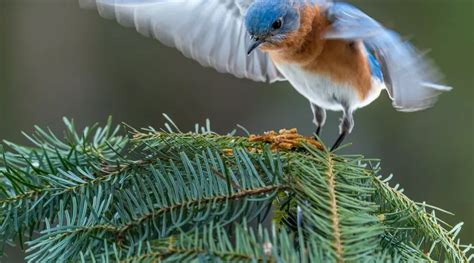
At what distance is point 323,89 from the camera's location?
2189 mm

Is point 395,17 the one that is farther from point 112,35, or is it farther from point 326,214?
point 326,214

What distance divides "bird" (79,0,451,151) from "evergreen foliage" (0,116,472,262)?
64 centimetres

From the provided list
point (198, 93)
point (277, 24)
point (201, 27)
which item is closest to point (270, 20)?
point (277, 24)

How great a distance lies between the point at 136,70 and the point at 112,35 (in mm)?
288

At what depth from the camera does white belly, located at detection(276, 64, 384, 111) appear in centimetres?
218

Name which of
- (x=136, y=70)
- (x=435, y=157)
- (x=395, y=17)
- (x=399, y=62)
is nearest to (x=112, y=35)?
(x=136, y=70)

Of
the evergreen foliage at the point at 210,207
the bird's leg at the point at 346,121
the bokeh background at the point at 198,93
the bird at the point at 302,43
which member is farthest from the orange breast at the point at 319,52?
the bokeh background at the point at 198,93

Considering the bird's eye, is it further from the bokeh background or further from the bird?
the bokeh background

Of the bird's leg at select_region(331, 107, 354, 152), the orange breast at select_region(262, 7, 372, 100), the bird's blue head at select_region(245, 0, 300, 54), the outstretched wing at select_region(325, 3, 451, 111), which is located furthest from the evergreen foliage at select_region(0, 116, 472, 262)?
the bird's leg at select_region(331, 107, 354, 152)

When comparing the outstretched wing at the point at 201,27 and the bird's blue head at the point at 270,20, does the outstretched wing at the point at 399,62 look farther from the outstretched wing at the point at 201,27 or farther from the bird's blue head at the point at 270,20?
the outstretched wing at the point at 201,27

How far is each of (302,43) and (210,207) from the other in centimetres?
113

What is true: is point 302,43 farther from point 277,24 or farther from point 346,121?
point 346,121

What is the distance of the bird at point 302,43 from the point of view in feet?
6.37

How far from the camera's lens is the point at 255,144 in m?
1.43
